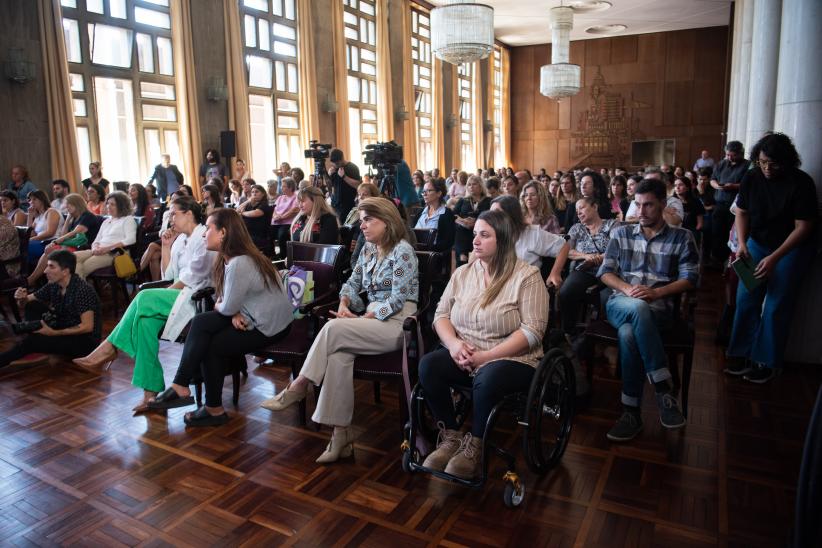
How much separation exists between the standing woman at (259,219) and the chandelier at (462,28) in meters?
3.52

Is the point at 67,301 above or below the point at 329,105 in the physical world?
below

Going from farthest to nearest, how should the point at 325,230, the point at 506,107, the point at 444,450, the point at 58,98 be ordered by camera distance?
the point at 506,107 < the point at 58,98 < the point at 325,230 < the point at 444,450

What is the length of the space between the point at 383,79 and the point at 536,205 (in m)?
9.44

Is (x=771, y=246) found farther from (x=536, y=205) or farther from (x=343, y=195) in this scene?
(x=343, y=195)

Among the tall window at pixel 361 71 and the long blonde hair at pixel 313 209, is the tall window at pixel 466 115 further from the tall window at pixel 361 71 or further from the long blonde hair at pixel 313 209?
the long blonde hair at pixel 313 209

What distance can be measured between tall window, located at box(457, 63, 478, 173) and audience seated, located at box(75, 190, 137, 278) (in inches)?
485

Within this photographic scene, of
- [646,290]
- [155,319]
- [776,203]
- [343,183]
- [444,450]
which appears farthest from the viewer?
[343,183]

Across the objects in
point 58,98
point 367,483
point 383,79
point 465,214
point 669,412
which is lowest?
point 367,483

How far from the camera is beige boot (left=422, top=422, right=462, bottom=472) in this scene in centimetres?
235

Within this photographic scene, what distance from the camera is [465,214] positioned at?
580 centimetres

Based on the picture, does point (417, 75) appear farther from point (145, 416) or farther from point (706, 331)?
point (145, 416)

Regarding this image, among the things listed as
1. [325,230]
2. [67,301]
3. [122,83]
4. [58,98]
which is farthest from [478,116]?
[67,301]

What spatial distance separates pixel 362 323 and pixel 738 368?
2.47m

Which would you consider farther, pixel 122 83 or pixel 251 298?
pixel 122 83
